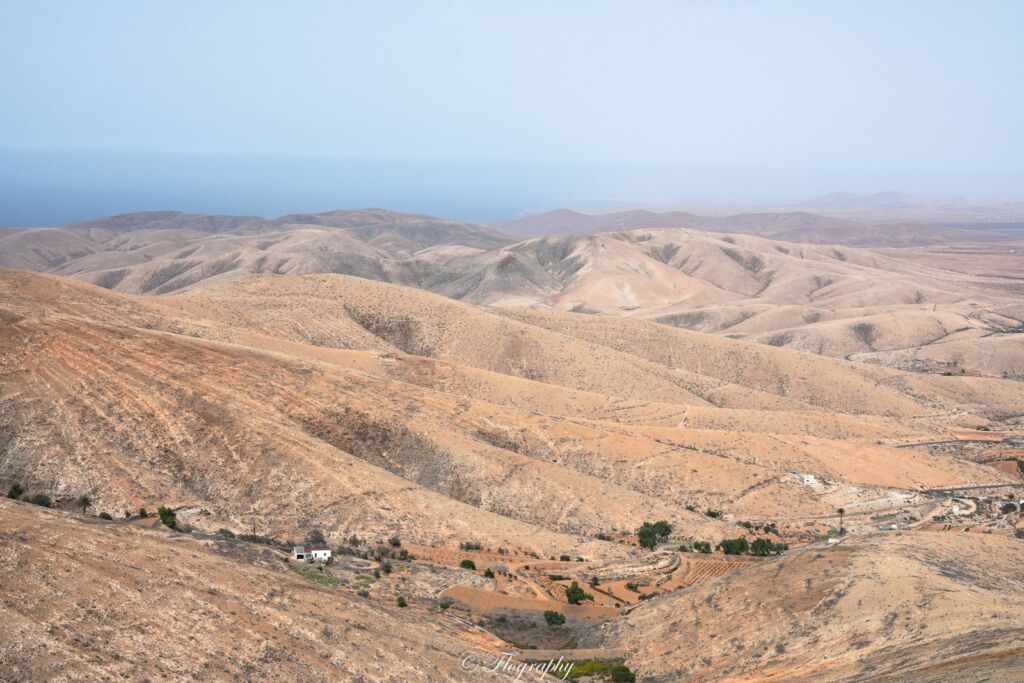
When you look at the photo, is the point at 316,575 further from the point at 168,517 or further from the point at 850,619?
the point at 850,619

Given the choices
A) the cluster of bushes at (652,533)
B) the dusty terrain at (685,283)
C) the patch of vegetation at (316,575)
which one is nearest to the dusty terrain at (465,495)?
the patch of vegetation at (316,575)

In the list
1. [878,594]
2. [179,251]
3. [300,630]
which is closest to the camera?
[300,630]

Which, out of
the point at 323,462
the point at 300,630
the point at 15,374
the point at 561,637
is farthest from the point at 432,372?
the point at 300,630

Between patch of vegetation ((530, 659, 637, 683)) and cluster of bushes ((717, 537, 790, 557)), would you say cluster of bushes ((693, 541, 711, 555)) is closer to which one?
cluster of bushes ((717, 537, 790, 557))

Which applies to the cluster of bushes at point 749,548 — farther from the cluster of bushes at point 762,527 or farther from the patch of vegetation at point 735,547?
the cluster of bushes at point 762,527

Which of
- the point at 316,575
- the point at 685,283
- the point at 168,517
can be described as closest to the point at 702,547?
the point at 316,575

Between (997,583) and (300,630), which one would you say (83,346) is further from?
(997,583)
